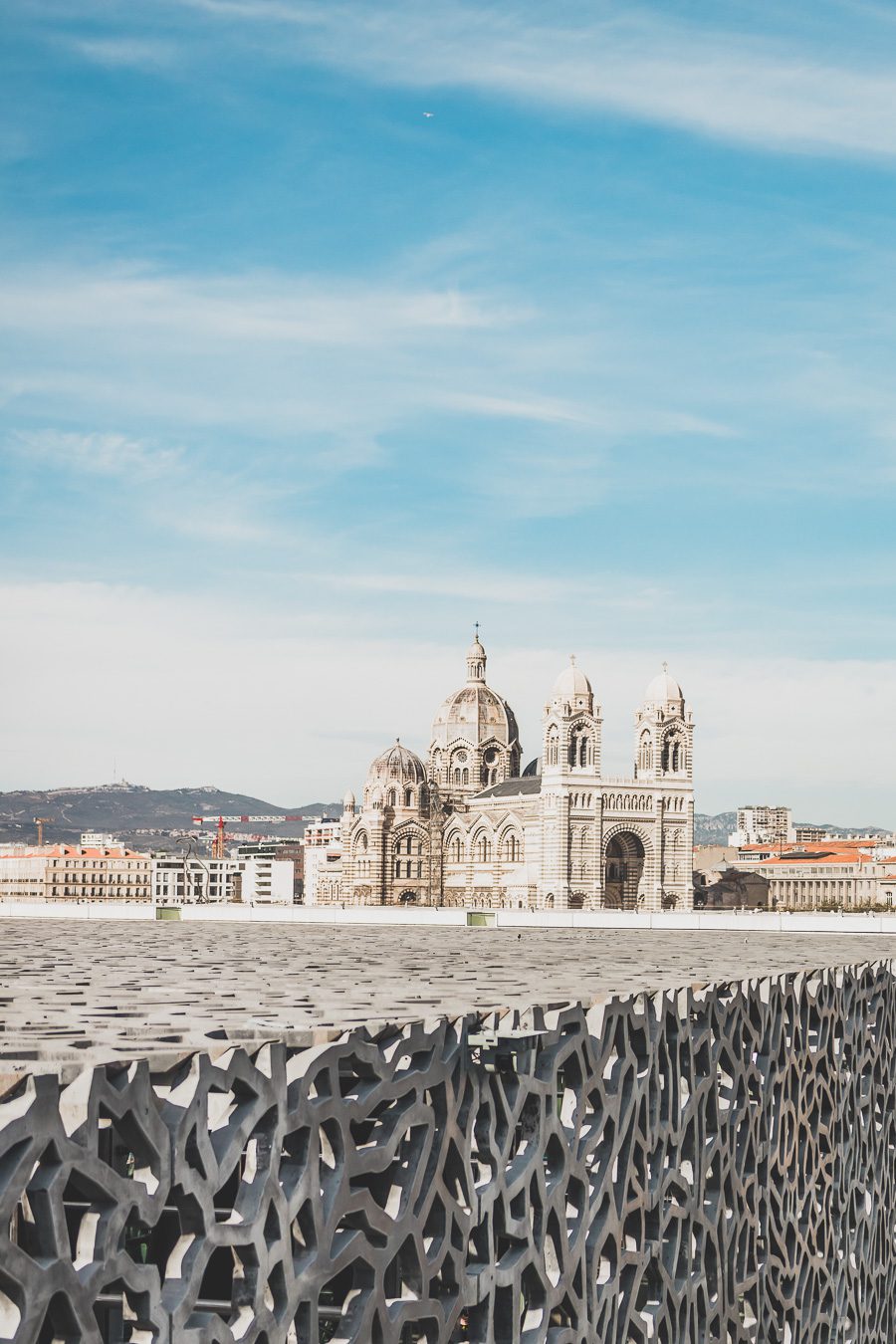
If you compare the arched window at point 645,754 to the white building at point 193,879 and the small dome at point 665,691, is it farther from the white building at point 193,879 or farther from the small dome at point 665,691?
the white building at point 193,879

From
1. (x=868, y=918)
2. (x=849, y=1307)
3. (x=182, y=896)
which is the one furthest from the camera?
(x=182, y=896)

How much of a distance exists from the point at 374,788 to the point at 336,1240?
9291cm

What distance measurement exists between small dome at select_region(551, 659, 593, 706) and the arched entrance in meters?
8.25

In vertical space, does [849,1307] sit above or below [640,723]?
below

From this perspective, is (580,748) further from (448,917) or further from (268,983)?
(268,983)

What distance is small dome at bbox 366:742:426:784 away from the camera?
99.2 m

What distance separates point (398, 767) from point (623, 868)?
48.1 ft

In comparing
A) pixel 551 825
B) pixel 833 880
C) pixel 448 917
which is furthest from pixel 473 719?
pixel 448 917

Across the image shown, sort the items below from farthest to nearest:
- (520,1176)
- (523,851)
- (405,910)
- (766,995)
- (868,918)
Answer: (523,851) → (405,910) → (868,918) → (766,995) → (520,1176)

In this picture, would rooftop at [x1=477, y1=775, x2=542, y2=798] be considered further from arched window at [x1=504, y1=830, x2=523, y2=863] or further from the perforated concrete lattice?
the perforated concrete lattice

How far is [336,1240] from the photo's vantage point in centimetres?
624

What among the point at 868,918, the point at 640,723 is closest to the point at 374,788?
the point at 640,723

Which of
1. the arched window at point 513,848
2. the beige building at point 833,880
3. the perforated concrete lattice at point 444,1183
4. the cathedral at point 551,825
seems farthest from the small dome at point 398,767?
the perforated concrete lattice at point 444,1183

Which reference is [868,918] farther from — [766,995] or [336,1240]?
[336,1240]
